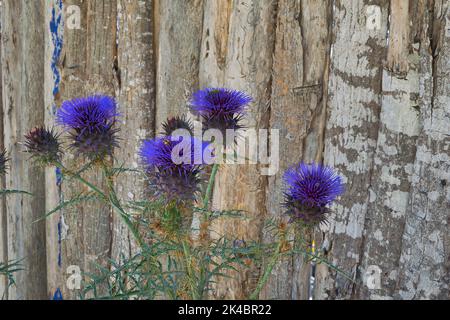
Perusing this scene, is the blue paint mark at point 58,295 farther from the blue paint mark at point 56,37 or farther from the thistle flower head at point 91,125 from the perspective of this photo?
the thistle flower head at point 91,125

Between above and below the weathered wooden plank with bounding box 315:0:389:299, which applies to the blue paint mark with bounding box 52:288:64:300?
below

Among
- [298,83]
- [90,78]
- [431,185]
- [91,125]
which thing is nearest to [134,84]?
[90,78]

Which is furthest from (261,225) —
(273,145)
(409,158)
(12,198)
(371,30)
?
(12,198)

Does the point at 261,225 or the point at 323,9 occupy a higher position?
the point at 323,9

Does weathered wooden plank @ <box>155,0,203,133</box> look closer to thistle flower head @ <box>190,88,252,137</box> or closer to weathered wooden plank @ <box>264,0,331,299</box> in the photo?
weathered wooden plank @ <box>264,0,331,299</box>

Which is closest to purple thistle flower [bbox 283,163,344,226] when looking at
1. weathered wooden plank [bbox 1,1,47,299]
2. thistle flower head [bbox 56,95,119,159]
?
thistle flower head [bbox 56,95,119,159]

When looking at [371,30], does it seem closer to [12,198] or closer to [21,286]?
[12,198]

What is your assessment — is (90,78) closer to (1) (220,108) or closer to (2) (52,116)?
(2) (52,116)
